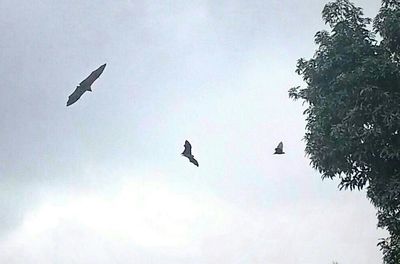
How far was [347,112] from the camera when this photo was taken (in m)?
13.7

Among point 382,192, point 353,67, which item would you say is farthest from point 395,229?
point 353,67

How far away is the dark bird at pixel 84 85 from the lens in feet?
17.4

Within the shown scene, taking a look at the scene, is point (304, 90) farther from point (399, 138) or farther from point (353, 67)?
point (399, 138)

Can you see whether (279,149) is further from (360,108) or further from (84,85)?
(84,85)

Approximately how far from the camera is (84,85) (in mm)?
5328

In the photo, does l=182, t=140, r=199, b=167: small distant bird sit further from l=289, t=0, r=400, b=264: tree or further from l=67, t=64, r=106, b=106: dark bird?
l=289, t=0, r=400, b=264: tree

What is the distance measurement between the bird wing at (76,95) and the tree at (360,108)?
9414mm

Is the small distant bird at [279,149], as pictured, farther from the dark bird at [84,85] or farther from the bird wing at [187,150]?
the dark bird at [84,85]

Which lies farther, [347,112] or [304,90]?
[304,90]

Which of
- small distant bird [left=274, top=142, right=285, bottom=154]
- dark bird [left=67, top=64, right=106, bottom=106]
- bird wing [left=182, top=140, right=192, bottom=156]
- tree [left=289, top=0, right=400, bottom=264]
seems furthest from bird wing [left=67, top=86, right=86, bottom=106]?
tree [left=289, top=0, right=400, bottom=264]

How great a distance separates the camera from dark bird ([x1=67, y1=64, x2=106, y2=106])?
5297mm

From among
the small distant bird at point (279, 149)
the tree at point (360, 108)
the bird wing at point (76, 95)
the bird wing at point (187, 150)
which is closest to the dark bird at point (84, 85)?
the bird wing at point (76, 95)

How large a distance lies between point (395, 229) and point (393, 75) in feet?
13.9

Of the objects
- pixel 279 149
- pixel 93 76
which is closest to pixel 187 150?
pixel 93 76
